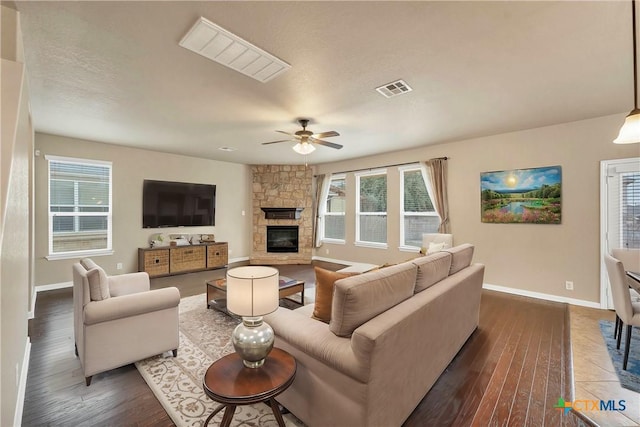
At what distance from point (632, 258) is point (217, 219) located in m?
7.24

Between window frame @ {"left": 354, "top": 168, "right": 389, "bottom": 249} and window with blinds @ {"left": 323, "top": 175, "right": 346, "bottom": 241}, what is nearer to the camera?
window frame @ {"left": 354, "top": 168, "right": 389, "bottom": 249}

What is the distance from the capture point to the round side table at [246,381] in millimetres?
1352

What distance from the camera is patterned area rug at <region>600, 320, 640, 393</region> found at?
2150mm

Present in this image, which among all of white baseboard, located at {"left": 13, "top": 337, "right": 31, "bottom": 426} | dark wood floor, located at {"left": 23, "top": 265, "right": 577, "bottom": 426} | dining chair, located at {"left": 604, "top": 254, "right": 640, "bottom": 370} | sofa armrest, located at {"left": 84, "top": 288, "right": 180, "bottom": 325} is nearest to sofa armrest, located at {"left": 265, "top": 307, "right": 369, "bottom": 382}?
dark wood floor, located at {"left": 23, "top": 265, "right": 577, "bottom": 426}

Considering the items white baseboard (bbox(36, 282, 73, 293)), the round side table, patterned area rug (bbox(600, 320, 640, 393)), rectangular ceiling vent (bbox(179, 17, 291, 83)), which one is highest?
rectangular ceiling vent (bbox(179, 17, 291, 83))

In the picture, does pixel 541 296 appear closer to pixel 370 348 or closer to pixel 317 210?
pixel 370 348

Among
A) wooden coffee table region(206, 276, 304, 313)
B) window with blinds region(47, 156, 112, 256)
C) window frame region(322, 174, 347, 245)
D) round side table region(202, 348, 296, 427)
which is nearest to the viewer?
round side table region(202, 348, 296, 427)

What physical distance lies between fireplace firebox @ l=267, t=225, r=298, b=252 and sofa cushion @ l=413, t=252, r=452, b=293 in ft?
17.0

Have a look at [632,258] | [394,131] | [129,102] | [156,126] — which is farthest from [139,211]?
[632,258]

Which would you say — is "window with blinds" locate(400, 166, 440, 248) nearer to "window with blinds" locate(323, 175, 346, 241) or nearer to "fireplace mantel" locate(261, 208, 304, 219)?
"window with blinds" locate(323, 175, 346, 241)

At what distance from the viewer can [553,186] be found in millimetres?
4086

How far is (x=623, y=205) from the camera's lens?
3.60 meters

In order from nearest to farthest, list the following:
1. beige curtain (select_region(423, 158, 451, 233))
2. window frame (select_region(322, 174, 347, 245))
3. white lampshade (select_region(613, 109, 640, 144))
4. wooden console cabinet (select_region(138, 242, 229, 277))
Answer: white lampshade (select_region(613, 109, 640, 144)) → beige curtain (select_region(423, 158, 451, 233)) → wooden console cabinet (select_region(138, 242, 229, 277)) → window frame (select_region(322, 174, 347, 245))

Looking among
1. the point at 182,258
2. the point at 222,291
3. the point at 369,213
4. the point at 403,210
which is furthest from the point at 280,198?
the point at 222,291
